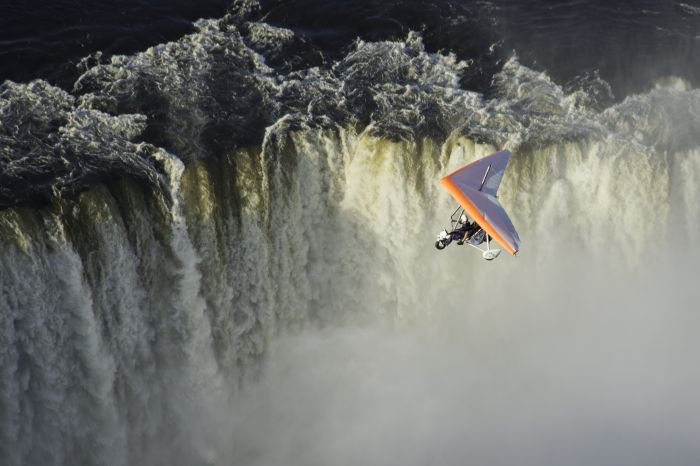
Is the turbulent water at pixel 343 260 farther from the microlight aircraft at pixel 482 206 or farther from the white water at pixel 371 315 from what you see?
the microlight aircraft at pixel 482 206

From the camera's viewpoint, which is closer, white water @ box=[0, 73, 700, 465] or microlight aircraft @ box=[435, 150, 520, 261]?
microlight aircraft @ box=[435, 150, 520, 261]

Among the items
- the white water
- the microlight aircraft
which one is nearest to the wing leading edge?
the microlight aircraft

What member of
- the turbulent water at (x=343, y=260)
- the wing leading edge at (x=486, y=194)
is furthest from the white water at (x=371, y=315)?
the wing leading edge at (x=486, y=194)

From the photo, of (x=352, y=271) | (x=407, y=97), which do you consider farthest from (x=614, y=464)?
(x=407, y=97)

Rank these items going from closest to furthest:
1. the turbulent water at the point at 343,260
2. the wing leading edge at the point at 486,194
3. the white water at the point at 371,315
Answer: the wing leading edge at the point at 486,194 < the white water at the point at 371,315 < the turbulent water at the point at 343,260

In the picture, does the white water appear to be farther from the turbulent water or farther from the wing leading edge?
the wing leading edge

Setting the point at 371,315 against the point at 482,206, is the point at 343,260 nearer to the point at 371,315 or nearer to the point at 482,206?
the point at 371,315
